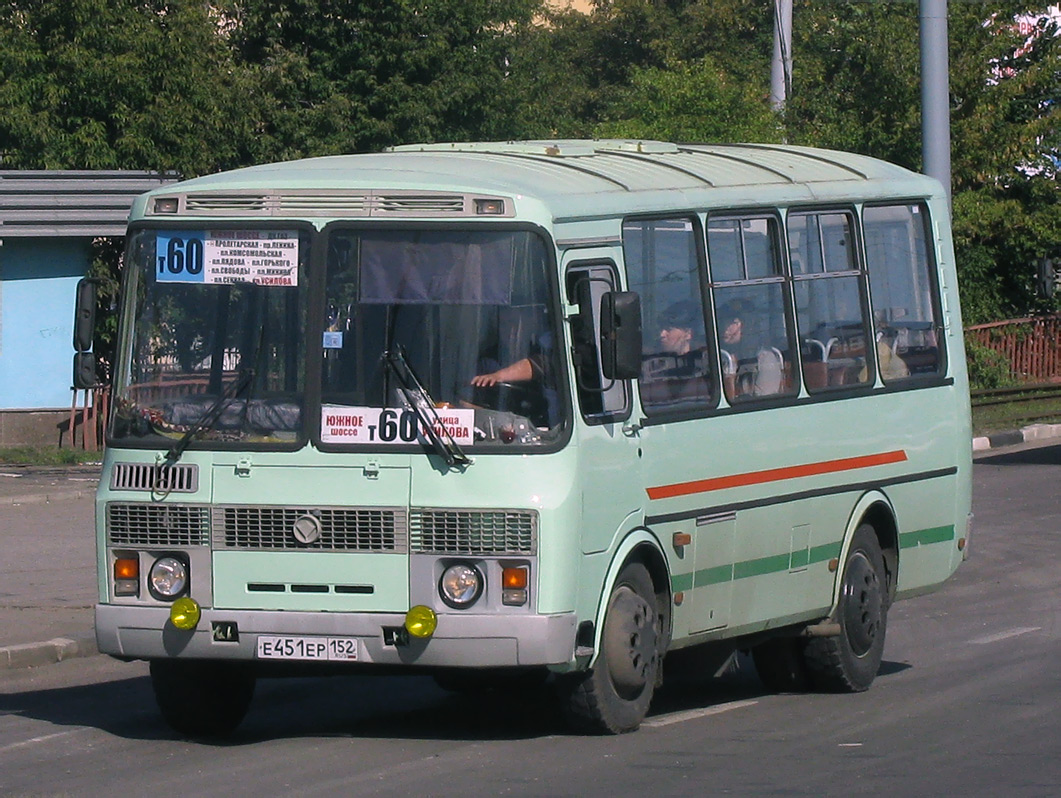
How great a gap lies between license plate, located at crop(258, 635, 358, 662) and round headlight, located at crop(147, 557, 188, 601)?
0.46 meters

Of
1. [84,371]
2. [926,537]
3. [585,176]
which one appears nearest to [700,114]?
[926,537]

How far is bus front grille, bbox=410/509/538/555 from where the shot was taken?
321 inches

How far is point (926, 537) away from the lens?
37.8 feet

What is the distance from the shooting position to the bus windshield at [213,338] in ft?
28.0

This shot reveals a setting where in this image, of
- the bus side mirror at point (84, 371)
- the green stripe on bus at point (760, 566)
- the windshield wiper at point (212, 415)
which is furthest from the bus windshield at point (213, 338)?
the green stripe on bus at point (760, 566)

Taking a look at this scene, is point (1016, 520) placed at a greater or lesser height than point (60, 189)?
lesser

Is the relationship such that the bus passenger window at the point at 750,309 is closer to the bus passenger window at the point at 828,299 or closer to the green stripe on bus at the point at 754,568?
the bus passenger window at the point at 828,299

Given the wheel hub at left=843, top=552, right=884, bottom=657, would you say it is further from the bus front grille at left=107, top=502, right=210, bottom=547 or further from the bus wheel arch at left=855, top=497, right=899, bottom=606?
the bus front grille at left=107, top=502, right=210, bottom=547

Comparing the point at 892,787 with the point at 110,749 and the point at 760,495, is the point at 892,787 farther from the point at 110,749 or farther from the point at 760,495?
the point at 110,749

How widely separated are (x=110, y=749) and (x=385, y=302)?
225cm

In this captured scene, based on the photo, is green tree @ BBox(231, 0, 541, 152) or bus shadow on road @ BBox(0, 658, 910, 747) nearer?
bus shadow on road @ BBox(0, 658, 910, 747)

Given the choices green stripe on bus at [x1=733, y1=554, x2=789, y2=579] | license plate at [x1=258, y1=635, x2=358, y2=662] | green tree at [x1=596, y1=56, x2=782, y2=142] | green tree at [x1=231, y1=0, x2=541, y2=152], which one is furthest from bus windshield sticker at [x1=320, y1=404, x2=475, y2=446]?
green tree at [x1=231, y1=0, x2=541, y2=152]

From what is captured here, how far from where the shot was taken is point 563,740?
871 centimetres

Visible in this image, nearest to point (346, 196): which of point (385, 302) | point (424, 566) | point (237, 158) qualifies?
point (385, 302)
